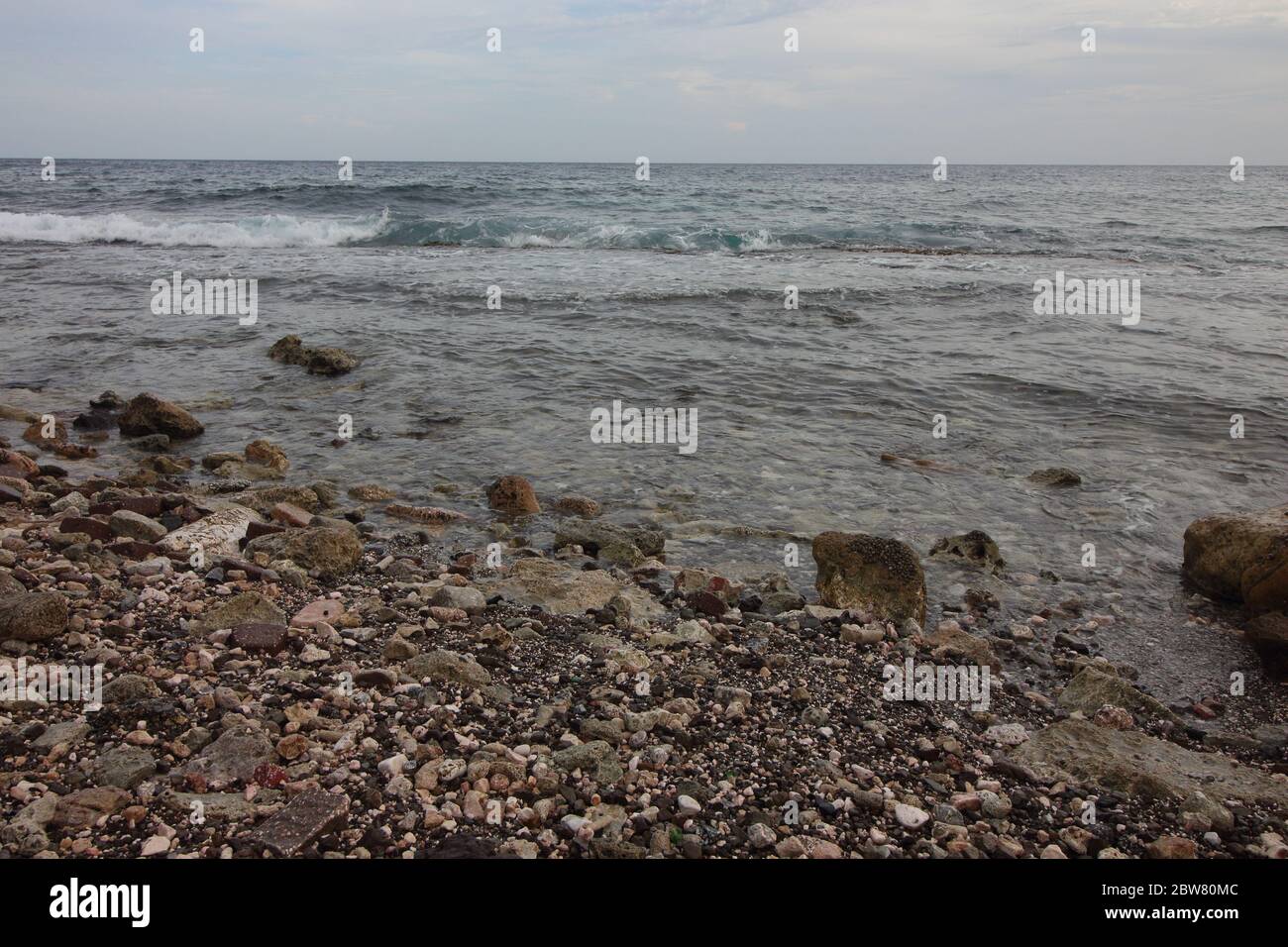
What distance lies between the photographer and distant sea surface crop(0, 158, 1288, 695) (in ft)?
28.9

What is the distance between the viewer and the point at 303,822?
367 centimetres

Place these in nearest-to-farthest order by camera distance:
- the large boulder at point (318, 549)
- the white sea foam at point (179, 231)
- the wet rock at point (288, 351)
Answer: the large boulder at point (318, 549) < the wet rock at point (288, 351) < the white sea foam at point (179, 231)

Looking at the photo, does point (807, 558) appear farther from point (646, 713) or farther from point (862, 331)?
point (862, 331)

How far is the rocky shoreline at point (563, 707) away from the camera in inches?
153

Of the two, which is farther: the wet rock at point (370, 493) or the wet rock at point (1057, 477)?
the wet rock at point (1057, 477)

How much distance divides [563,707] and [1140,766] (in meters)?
3.35

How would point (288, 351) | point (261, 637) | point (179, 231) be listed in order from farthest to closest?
point (179, 231)
point (288, 351)
point (261, 637)

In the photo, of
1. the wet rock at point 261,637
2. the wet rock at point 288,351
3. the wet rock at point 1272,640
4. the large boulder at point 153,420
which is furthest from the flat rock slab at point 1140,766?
the wet rock at point 288,351

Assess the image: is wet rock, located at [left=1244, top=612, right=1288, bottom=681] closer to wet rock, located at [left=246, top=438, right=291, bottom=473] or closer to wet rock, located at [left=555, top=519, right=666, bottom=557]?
wet rock, located at [left=555, top=519, right=666, bottom=557]

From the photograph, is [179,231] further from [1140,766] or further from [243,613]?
[1140,766]

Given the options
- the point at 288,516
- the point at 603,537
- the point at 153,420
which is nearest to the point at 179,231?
the point at 153,420

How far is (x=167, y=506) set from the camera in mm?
7934

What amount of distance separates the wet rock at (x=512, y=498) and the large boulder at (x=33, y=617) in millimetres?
4068

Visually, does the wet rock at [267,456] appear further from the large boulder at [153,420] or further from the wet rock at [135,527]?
the wet rock at [135,527]
